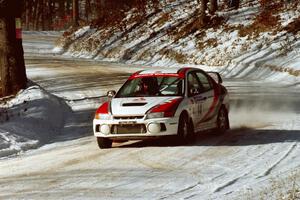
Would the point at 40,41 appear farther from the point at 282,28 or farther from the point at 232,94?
the point at 232,94

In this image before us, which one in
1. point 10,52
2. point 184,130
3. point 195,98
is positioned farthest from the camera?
point 10,52

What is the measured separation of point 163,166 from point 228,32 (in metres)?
24.1

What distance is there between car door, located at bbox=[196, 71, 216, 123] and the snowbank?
3422 millimetres

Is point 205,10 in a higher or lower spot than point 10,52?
higher

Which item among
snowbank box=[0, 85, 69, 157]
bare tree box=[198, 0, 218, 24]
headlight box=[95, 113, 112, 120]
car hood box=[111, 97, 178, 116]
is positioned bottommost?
snowbank box=[0, 85, 69, 157]

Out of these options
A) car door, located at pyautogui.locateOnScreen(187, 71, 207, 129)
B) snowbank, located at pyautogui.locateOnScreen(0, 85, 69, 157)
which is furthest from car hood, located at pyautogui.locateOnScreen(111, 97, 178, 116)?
snowbank, located at pyautogui.locateOnScreen(0, 85, 69, 157)

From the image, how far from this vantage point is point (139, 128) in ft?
40.0

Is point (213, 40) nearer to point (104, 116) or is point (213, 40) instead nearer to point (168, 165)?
point (104, 116)

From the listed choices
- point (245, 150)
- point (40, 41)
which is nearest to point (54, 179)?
point (245, 150)

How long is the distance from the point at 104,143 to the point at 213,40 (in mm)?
22173

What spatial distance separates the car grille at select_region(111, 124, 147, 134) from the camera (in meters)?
12.2

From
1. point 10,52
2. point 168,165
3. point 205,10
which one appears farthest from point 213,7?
point 168,165

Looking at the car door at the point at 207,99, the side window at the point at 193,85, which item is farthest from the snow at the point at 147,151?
the side window at the point at 193,85

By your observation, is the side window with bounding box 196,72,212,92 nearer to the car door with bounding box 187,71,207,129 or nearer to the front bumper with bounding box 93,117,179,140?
the car door with bounding box 187,71,207,129
